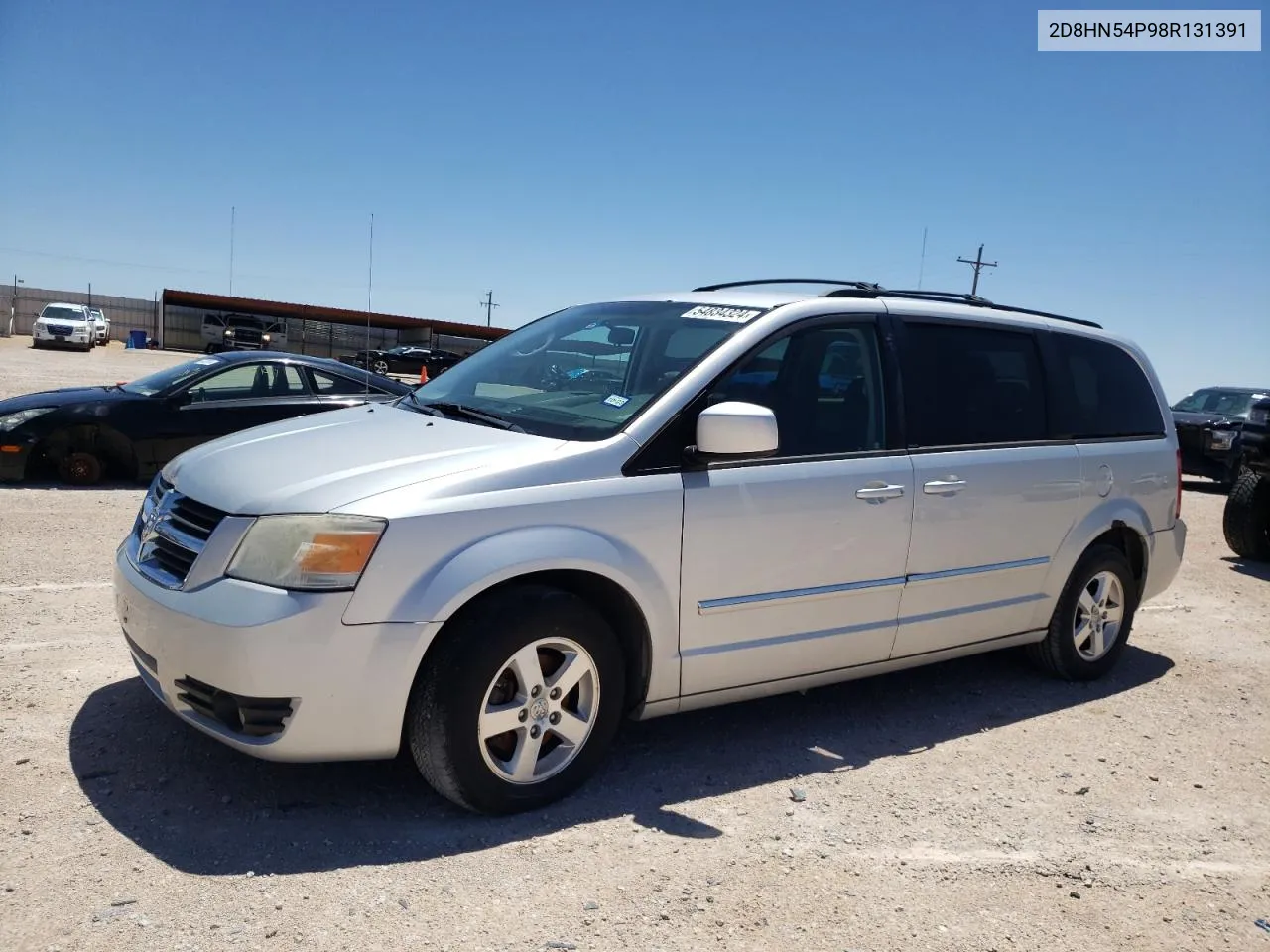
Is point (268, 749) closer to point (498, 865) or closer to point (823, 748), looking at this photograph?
point (498, 865)

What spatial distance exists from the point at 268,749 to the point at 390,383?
25.5 ft

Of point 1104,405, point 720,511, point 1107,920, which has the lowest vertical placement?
point 1107,920

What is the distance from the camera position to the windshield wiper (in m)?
3.99

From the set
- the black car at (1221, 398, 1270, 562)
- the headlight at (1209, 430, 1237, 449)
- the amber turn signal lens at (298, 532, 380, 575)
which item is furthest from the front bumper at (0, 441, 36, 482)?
the headlight at (1209, 430, 1237, 449)

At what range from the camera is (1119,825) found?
3.94m

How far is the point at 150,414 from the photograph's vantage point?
9.66 metres

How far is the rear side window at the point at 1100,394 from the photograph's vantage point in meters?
5.43

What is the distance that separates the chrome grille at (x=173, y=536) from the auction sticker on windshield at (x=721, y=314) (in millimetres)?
2030

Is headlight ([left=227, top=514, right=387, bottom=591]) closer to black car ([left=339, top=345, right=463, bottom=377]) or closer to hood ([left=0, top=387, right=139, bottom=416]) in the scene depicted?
hood ([left=0, top=387, right=139, bottom=416])

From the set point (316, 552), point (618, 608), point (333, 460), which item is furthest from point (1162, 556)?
point (316, 552)

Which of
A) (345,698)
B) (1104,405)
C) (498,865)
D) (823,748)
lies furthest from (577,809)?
(1104,405)

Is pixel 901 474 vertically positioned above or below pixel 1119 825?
above

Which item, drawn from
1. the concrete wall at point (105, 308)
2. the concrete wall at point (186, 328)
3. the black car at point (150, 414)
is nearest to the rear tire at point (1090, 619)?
the black car at point (150, 414)

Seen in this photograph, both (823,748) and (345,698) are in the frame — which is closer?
(345,698)
